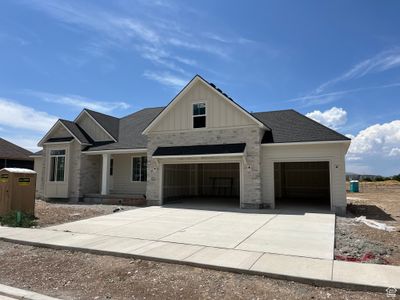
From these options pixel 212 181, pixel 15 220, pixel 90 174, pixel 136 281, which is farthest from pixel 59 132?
pixel 136 281

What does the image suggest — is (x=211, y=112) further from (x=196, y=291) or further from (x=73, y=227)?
(x=196, y=291)

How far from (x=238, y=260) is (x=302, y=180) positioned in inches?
734

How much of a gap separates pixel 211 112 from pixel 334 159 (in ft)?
22.0

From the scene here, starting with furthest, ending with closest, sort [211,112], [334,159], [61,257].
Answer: [211,112], [334,159], [61,257]

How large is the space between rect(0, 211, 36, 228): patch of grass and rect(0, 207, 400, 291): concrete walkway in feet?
2.22

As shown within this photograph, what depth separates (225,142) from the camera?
17125 mm

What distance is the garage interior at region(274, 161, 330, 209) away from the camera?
23.5 m

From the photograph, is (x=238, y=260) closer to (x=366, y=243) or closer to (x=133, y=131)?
(x=366, y=243)

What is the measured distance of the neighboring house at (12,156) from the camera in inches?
1228

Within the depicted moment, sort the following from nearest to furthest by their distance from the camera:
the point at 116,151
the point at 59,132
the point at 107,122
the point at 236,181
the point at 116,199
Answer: the point at 116,199, the point at 116,151, the point at 59,132, the point at 107,122, the point at 236,181

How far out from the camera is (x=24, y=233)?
9977mm

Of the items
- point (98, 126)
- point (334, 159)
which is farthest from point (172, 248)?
point (98, 126)

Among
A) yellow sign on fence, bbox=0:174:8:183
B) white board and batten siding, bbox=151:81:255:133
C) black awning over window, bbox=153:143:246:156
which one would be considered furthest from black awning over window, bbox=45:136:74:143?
yellow sign on fence, bbox=0:174:8:183

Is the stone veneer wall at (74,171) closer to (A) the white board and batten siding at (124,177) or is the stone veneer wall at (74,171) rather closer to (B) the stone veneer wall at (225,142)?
(A) the white board and batten siding at (124,177)
